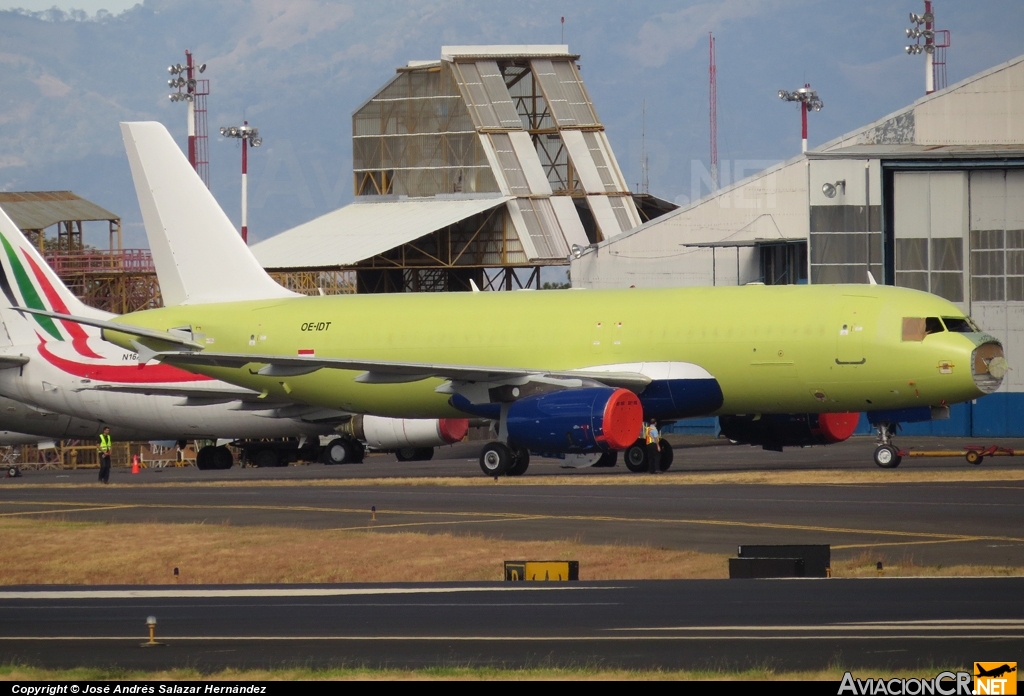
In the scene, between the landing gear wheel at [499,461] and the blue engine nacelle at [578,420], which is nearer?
the blue engine nacelle at [578,420]

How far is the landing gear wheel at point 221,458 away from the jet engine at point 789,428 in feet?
69.0

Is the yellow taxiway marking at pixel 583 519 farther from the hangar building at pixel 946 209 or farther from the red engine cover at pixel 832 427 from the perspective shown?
the hangar building at pixel 946 209

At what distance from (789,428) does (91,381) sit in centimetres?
2345

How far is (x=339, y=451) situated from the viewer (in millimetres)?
52594

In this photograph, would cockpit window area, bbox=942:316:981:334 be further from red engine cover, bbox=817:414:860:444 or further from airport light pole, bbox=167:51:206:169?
airport light pole, bbox=167:51:206:169

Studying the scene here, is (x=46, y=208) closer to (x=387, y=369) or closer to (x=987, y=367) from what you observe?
(x=387, y=369)

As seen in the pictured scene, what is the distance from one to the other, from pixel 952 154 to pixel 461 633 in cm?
4403

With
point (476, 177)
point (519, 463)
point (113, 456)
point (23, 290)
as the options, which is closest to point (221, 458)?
point (23, 290)

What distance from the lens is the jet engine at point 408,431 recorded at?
49125 mm

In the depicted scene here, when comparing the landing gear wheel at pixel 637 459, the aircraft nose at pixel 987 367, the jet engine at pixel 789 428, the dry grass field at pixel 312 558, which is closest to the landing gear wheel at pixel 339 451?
the jet engine at pixel 789 428

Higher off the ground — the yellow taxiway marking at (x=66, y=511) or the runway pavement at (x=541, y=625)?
the runway pavement at (x=541, y=625)

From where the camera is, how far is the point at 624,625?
47.8 feet

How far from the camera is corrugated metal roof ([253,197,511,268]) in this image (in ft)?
248

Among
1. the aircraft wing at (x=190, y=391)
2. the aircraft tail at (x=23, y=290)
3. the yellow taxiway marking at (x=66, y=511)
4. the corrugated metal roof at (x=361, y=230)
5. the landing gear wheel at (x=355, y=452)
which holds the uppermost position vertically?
the corrugated metal roof at (x=361, y=230)
